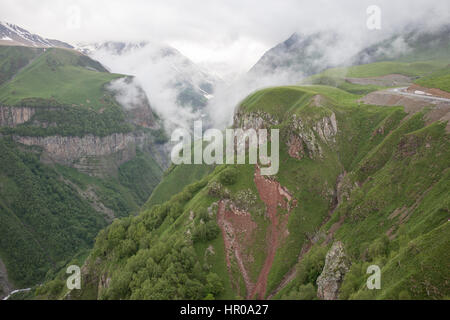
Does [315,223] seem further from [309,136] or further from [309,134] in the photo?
[309,134]

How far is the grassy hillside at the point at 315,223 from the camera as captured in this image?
49.9 metres

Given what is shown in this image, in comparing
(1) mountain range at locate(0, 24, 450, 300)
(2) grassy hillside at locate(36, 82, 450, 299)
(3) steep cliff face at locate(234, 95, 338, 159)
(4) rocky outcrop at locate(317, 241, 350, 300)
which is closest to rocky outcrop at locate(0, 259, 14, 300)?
(2) grassy hillside at locate(36, 82, 450, 299)

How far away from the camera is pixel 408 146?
250 ft

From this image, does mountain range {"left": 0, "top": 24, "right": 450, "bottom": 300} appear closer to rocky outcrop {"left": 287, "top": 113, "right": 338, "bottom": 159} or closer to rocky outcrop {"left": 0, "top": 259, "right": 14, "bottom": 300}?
rocky outcrop {"left": 287, "top": 113, "right": 338, "bottom": 159}

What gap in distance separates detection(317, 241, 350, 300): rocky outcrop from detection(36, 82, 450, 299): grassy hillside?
2.51 m

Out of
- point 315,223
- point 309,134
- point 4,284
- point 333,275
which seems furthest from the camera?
point 4,284

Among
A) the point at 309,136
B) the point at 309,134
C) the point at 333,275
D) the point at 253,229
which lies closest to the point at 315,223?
the point at 253,229

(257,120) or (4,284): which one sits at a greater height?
(257,120)

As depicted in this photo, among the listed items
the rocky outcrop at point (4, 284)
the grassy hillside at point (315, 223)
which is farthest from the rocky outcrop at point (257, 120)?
the rocky outcrop at point (4, 284)

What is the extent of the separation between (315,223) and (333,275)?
30886 millimetres

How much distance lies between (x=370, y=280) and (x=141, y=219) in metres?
93.9

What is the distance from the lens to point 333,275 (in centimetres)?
5419

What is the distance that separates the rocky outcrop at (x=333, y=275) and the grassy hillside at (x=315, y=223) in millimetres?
2512
